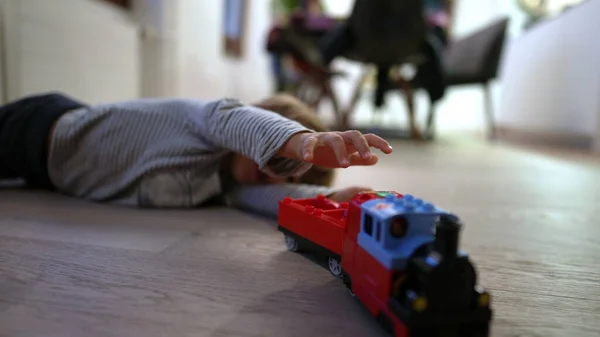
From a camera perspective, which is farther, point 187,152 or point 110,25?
point 110,25

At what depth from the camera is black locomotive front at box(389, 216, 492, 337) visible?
323 mm

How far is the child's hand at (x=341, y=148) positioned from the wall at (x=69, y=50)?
3.73ft

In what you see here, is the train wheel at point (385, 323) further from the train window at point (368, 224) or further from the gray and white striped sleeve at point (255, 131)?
the gray and white striped sleeve at point (255, 131)

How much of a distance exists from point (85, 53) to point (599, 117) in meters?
2.44

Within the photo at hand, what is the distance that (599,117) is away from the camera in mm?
2426

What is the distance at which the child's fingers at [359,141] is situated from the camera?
0.50 meters

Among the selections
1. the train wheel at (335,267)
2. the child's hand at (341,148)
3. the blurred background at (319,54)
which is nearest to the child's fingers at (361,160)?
the child's hand at (341,148)

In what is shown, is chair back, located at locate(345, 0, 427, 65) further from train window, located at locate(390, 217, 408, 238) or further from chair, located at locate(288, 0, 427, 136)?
train window, located at locate(390, 217, 408, 238)

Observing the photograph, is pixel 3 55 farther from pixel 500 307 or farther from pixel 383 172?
pixel 500 307

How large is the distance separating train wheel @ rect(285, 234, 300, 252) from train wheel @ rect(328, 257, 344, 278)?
3.1 inches

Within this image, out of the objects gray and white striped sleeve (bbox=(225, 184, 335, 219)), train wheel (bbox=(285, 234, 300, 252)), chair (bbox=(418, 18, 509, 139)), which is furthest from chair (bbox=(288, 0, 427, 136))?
train wheel (bbox=(285, 234, 300, 252))

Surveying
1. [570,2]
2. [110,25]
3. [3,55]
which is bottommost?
[3,55]

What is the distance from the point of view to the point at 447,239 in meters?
0.32

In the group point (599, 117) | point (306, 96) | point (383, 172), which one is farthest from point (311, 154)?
point (306, 96)
